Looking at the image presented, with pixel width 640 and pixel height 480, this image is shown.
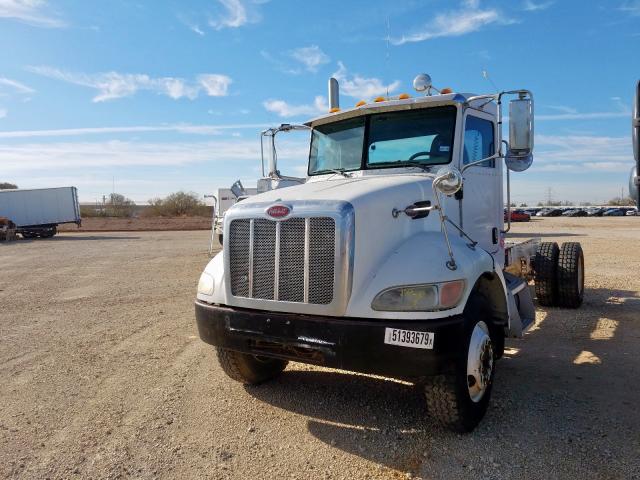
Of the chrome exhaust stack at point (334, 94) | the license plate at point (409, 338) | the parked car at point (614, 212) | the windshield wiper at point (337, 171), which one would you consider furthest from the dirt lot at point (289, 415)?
the parked car at point (614, 212)

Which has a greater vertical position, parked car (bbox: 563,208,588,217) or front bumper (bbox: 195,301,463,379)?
front bumper (bbox: 195,301,463,379)

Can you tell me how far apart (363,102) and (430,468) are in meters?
3.32

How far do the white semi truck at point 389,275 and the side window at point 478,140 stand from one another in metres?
0.03

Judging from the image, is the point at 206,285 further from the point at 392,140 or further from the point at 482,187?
the point at 482,187

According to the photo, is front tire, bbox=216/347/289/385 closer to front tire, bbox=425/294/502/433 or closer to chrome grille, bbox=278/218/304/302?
chrome grille, bbox=278/218/304/302

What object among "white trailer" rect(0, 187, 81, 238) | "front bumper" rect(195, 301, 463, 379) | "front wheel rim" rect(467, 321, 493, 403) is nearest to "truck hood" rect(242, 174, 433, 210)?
"front bumper" rect(195, 301, 463, 379)

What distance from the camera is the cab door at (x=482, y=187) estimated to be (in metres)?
4.57

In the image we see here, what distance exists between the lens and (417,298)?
3.27 m

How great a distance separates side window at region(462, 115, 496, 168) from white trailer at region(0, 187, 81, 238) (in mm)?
34974

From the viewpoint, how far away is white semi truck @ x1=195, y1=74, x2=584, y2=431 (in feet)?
10.7

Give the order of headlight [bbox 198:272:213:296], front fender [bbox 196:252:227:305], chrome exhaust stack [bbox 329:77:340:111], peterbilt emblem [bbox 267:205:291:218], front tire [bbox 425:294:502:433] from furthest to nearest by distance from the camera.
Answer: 1. chrome exhaust stack [bbox 329:77:340:111]
2. headlight [bbox 198:272:213:296]
3. front fender [bbox 196:252:227:305]
4. peterbilt emblem [bbox 267:205:291:218]
5. front tire [bbox 425:294:502:433]

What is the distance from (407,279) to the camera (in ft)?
10.9

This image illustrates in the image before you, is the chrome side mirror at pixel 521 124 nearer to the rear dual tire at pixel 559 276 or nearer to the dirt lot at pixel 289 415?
the dirt lot at pixel 289 415

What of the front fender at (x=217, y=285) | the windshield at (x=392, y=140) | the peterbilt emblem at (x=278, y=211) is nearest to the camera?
the peterbilt emblem at (x=278, y=211)
